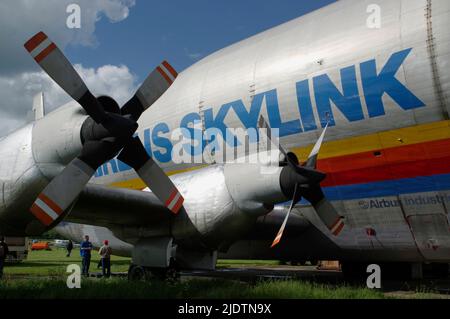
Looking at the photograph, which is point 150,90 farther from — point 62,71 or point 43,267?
point 43,267

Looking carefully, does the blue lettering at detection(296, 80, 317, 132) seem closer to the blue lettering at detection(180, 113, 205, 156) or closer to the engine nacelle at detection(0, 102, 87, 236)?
the blue lettering at detection(180, 113, 205, 156)

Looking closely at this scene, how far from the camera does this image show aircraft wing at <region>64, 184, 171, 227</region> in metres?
10.7

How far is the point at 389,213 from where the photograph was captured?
11.4 metres

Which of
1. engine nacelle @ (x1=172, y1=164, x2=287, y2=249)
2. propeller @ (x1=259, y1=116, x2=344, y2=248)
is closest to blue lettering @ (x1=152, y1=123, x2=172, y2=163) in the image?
engine nacelle @ (x1=172, y1=164, x2=287, y2=249)

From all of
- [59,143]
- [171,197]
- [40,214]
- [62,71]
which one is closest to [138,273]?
[171,197]

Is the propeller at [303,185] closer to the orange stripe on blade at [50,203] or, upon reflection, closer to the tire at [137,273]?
the tire at [137,273]

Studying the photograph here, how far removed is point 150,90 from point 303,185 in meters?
3.94

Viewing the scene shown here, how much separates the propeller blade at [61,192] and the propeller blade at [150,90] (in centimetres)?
150

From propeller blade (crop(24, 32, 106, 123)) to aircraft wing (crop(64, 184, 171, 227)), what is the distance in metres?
2.62

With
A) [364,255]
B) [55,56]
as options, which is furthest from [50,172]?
[364,255]

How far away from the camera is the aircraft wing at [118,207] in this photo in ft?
35.2

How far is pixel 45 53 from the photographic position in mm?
8312
